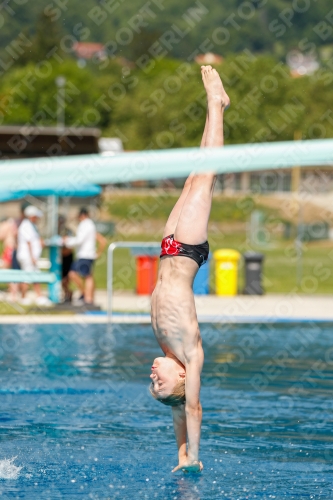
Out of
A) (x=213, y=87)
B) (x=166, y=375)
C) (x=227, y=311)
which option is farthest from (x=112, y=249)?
(x=166, y=375)

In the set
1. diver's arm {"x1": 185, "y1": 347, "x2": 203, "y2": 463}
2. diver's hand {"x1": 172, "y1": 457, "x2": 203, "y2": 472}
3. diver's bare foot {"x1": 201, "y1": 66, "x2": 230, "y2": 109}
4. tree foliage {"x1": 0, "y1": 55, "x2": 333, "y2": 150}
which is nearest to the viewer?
diver's arm {"x1": 185, "y1": 347, "x2": 203, "y2": 463}

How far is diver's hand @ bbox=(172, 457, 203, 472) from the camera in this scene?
6.43 meters

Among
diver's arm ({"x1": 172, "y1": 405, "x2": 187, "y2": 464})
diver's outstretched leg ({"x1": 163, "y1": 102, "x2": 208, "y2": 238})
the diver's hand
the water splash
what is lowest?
the water splash

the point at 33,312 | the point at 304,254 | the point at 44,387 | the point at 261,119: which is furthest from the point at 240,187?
the point at 44,387

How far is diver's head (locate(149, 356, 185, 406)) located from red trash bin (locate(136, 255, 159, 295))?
13.3 meters

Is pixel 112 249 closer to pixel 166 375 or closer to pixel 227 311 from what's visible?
pixel 227 311

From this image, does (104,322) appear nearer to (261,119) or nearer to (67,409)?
(67,409)

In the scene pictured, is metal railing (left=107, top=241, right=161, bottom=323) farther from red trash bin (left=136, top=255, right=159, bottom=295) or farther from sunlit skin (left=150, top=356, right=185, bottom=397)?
sunlit skin (left=150, top=356, right=185, bottom=397)

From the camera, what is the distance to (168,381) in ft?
20.7

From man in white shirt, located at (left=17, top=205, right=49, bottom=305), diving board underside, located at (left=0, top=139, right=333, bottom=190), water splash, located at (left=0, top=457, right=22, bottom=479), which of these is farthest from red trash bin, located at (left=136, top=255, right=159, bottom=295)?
diving board underside, located at (left=0, top=139, right=333, bottom=190)

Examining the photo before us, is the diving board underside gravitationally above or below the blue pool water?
above

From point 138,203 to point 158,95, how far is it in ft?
82.2

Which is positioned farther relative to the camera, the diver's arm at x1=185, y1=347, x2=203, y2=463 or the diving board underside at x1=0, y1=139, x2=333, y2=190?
the diver's arm at x1=185, y1=347, x2=203, y2=463

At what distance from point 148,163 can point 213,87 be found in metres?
1.75
